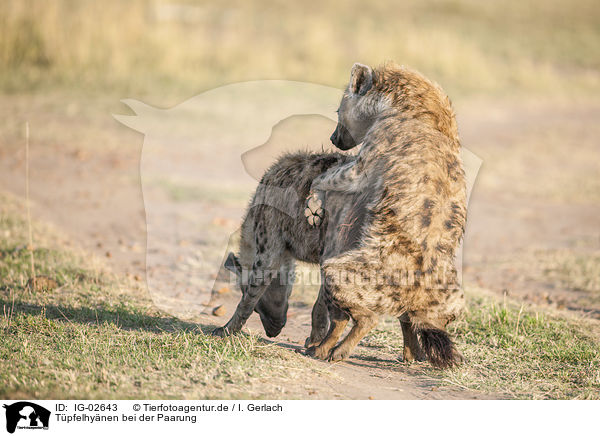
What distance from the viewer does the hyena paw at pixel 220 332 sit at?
172 inches

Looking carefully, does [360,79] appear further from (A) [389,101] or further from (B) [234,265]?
(B) [234,265]

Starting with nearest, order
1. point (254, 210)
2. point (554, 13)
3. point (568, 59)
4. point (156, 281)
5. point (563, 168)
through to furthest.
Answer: point (254, 210), point (156, 281), point (563, 168), point (568, 59), point (554, 13)

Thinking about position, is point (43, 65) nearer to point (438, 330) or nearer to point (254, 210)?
point (254, 210)

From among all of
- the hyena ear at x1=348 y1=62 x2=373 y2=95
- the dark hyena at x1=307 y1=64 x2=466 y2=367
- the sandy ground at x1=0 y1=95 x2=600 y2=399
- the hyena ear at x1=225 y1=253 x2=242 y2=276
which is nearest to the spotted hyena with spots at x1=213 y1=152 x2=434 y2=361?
the hyena ear at x1=225 y1=253 x2=242 y2=276

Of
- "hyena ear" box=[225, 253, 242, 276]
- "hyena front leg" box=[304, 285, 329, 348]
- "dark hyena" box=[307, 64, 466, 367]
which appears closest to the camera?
"dark hyena" box=[307, 64, 466, 367]

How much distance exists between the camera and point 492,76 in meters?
17.8

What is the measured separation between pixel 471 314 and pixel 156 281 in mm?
2566

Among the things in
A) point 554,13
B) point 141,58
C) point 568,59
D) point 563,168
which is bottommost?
point 563,168

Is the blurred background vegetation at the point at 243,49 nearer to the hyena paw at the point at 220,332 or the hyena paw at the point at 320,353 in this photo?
the hyena paw at the point at 220,332

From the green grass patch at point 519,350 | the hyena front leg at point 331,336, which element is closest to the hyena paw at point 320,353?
the hyena front leg at point 331,336

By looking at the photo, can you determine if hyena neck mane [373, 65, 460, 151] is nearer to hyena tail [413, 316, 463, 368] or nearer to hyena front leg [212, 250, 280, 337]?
hyena tail [413, 316, 463, 368]

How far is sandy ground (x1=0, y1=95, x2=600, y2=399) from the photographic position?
5.31 m

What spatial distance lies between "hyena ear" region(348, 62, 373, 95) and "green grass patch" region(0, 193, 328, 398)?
5.29 feet
